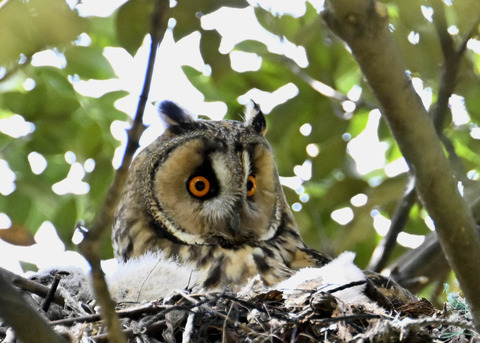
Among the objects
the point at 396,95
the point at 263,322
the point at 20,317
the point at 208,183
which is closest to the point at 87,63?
the point at 208,183

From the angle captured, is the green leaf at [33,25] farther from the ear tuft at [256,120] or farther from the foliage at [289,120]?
the ear tuft at [256,120]

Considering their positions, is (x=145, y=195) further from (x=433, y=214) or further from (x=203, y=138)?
(x=433, y=214)

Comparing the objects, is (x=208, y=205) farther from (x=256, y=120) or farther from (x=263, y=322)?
(x=263, y=322)

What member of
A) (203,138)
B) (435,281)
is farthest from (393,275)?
(203,138)

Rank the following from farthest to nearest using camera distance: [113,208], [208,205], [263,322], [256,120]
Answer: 1. [256,120]
2. [208,205]
3. [263,322]
4. [113,208]

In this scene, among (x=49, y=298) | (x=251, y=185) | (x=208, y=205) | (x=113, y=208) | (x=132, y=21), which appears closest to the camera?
(x=113, y=208)

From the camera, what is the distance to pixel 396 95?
5.06ft

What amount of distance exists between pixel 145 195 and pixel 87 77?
1.77 feet

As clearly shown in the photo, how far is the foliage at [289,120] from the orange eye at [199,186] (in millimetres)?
365

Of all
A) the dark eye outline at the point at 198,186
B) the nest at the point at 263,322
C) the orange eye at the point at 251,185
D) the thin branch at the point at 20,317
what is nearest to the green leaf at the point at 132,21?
the dark eye outline at the point at 198,186

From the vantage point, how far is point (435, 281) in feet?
10.9

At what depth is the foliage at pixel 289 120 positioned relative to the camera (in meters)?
3.08

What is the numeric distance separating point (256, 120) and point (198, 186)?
1.38 ft

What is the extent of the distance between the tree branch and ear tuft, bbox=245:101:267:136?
1608mm
